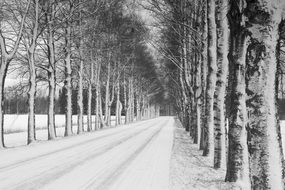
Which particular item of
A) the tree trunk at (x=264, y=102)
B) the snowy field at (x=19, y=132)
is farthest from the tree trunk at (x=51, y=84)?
the tree trunk at (x=264, y=102)

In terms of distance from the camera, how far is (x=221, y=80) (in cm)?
1035

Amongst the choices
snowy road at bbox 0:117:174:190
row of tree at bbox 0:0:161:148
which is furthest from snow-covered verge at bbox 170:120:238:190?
row of tree at bbox 0:0:161:148

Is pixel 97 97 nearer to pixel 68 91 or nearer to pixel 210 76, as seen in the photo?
pixel 68 91

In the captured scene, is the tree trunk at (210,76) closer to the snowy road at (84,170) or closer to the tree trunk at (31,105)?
the snowy road at (84,170)

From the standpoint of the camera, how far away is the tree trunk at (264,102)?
16.3ft

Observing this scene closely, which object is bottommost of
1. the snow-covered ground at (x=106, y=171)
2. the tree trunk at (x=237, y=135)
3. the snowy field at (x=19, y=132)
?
the snowy field at (x=19, y=132)

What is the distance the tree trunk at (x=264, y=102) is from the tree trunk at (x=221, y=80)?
5.03 meters

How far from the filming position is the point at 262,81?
16.6ft

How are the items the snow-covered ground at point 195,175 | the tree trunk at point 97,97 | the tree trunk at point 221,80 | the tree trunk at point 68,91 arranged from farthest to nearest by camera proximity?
the tree trunk at point 97,97 → the tree trunk at point 68,91 → the tree trunk at point 221,80 → the snow-covered ground at point 195,175

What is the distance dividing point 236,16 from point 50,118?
54.1 ft

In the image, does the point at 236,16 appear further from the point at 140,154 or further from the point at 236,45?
the point at 140,154

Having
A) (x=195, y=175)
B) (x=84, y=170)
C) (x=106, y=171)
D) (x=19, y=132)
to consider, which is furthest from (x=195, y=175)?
(x=19, y=132)

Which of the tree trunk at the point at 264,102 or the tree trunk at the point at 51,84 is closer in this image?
the tree trunk at the point at 264,102

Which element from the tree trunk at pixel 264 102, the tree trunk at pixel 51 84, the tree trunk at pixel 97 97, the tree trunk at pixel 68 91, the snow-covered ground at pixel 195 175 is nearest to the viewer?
the tree trunk at pixel 264 102
